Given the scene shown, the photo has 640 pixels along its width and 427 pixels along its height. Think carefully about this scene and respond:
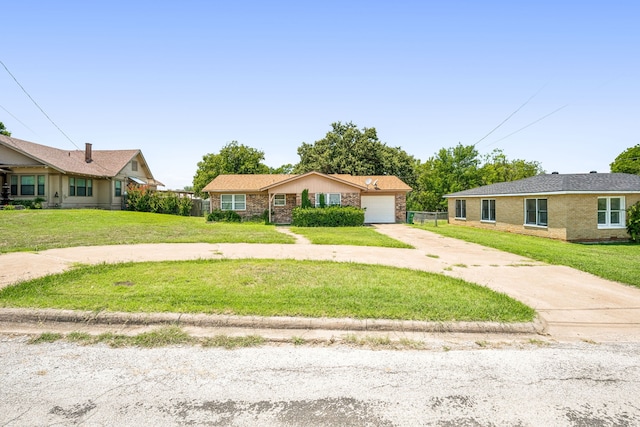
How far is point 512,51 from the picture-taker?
1622 cm

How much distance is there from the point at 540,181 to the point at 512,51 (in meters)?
7.89

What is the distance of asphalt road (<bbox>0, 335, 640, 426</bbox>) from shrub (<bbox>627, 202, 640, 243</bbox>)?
17005mm

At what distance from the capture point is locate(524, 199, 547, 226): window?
58.9 feet

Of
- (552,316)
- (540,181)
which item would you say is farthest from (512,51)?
(552,316)

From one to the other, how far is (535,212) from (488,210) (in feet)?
14.4

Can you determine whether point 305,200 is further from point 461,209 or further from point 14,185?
point 14,185

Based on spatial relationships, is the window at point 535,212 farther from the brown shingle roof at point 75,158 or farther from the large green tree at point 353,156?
the brown shingle roof at point 75,158

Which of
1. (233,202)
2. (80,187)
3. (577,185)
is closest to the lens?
(577,185)

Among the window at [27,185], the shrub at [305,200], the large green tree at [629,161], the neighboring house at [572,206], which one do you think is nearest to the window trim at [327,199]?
the shrub at [305,200]

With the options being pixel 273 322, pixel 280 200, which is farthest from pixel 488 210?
pixel 273 322

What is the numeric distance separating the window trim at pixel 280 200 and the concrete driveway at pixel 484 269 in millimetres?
14337

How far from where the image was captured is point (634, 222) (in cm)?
1656

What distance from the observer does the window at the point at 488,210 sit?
22406 millimetres

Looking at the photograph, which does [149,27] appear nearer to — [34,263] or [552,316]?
[34,263]
